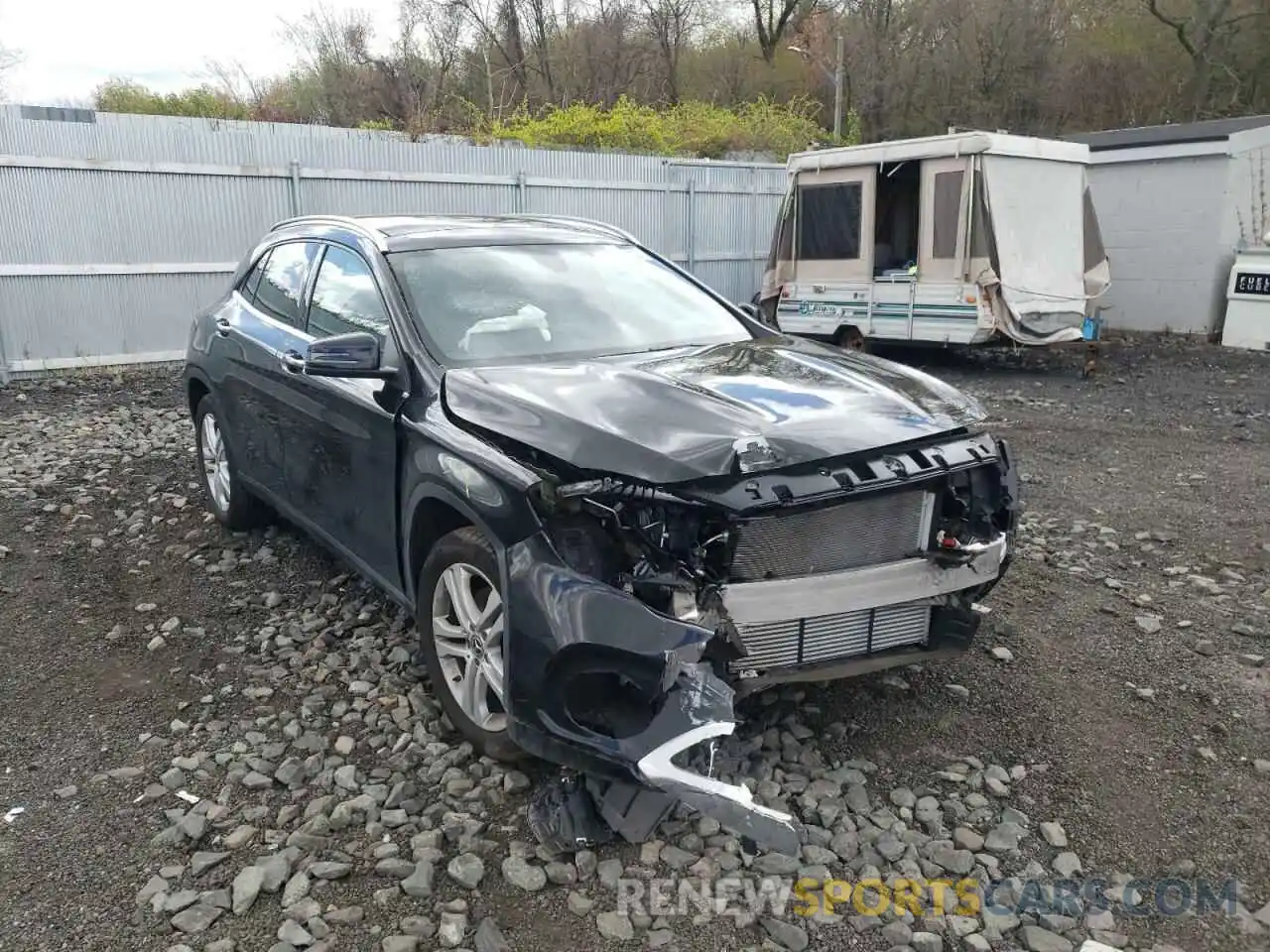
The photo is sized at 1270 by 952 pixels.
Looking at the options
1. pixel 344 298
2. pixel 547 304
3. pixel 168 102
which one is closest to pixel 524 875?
pixel 547 304

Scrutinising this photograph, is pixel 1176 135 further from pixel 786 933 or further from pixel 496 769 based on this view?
pixel 786 933

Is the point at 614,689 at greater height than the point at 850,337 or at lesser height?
lesser

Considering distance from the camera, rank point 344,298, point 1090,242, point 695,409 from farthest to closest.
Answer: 1. point 1090,242
2. point 344,298
3. point 695,409

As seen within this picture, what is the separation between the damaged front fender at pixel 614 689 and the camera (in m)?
2.47

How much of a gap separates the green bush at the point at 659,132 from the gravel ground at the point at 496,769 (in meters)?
14.9

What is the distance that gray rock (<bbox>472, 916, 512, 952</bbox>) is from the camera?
239 cm

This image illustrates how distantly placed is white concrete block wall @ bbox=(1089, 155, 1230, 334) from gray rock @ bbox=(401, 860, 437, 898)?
14.2 m

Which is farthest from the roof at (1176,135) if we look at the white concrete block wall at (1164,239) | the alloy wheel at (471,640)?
the alloy wheel at (471,640)

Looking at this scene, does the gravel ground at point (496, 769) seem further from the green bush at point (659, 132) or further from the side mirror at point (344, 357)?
the green bush at point (659, 132)

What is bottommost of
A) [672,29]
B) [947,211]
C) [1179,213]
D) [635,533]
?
[635,533]

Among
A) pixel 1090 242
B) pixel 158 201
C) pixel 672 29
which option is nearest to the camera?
pixel 158 201

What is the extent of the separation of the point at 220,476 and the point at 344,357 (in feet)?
8.30

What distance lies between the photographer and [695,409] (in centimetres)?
292

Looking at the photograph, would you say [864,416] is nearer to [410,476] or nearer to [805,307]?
[410,476]
